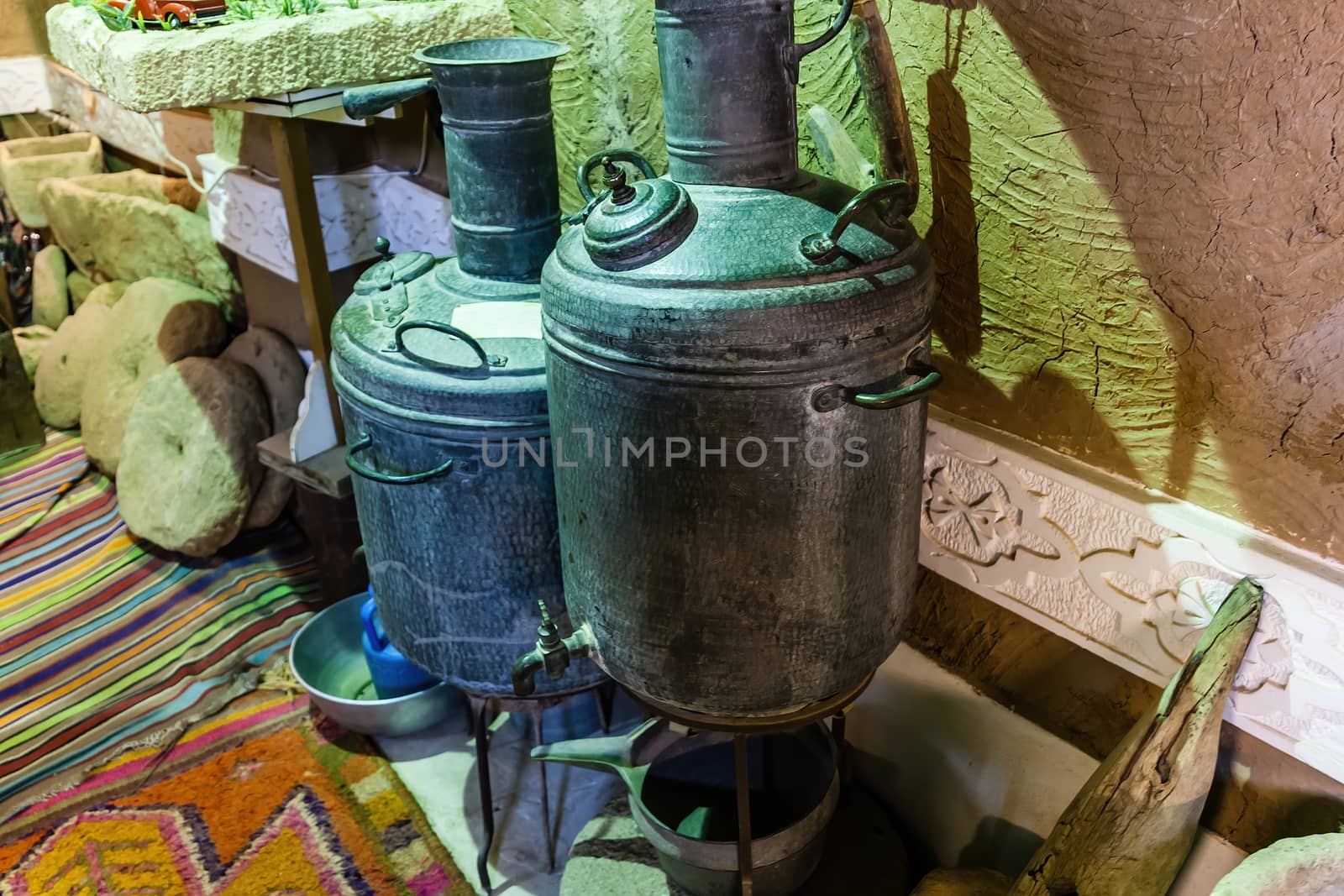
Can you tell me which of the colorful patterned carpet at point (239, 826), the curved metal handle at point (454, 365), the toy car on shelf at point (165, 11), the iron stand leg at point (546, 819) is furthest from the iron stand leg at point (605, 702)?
the toy car on shelf at point (165, 11)

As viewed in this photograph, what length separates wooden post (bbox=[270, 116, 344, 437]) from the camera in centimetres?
248

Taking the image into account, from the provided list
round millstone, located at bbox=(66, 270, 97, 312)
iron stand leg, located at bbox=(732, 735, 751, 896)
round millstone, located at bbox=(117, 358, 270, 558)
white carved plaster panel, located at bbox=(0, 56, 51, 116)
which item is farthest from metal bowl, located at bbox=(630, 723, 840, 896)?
white carved plaster panel, located at bbox=(0, 56, 51, 116)

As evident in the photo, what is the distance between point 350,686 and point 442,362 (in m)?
1.36

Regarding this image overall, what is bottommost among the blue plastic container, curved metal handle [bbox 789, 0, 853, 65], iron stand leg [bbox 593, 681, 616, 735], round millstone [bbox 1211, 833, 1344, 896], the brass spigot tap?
iron stand leg [bbox 593, 681, 616, 735]

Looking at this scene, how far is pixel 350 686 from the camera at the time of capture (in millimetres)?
2738

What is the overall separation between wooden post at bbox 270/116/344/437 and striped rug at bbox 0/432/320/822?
0.83 m

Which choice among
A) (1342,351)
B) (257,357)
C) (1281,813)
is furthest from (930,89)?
(257,357)

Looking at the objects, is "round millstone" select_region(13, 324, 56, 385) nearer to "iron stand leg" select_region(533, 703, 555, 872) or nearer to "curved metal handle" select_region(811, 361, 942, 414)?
"iron stand leg" select_region(533, 703, 555, 872)

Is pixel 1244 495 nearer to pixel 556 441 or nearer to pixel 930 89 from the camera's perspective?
pixel 930 89

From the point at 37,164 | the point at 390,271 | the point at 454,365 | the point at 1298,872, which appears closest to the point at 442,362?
the point at 454,365

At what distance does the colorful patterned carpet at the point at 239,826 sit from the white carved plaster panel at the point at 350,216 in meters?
1.32

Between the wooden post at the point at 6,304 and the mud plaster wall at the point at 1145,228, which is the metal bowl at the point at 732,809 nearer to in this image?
the mud plaster wall at the point at 1145,228

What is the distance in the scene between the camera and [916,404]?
1.46 metres

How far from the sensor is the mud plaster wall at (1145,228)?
51.1 inches
